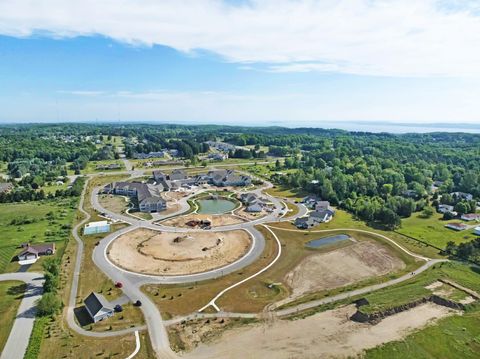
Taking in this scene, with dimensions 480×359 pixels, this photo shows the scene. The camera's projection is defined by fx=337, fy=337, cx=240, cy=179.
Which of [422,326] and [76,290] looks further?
[76,290]

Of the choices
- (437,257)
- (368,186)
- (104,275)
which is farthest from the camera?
(368,186)

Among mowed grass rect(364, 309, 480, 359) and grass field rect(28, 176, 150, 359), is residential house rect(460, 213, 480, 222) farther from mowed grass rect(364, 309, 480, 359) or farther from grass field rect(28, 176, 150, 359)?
grass field rect(28, 176, 150, 359)

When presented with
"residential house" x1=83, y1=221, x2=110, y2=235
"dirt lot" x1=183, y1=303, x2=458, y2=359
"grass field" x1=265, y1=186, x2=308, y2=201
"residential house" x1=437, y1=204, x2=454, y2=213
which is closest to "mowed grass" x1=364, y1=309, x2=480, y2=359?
"dirt lot" x1=183, y1=303, x2=458, y2=359

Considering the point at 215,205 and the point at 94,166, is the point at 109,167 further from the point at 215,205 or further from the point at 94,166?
the point at 215,205

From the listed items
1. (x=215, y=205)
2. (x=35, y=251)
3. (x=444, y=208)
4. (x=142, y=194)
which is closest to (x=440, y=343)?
(x=444, y=208)

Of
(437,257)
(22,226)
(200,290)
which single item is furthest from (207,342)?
(22,226)

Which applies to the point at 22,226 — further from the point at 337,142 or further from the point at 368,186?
the point at 337,142

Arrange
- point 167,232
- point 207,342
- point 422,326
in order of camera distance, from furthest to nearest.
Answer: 1. point 167,232
2. point 422,326
3. point 207,342
